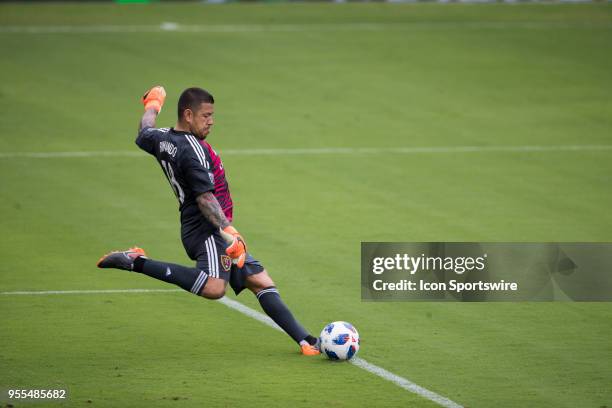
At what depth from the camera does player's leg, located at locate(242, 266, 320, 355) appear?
10312 mm

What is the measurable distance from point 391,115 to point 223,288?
13.0m

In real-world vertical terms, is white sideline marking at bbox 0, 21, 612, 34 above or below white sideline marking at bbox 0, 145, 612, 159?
above

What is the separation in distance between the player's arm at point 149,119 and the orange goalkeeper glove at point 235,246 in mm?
1181

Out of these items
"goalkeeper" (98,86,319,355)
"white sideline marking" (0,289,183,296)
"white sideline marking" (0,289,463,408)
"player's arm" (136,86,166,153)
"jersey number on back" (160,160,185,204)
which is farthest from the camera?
"white sideline marking" (0,289,183,296)

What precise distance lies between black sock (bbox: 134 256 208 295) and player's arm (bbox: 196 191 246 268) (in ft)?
1.46

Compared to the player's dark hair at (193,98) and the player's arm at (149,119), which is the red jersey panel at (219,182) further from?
the player's arm at (149,119)

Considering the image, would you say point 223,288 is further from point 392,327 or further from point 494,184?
point 494,184

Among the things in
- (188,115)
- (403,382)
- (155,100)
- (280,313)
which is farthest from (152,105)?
(403,382)

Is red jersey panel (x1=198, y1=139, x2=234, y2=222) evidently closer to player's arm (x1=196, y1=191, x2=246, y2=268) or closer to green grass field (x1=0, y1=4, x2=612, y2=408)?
player's arm (x1=196, y1=191, x2=246, y2=268)

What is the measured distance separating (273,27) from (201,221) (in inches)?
819

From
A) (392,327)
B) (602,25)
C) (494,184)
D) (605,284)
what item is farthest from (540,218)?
(602,25)

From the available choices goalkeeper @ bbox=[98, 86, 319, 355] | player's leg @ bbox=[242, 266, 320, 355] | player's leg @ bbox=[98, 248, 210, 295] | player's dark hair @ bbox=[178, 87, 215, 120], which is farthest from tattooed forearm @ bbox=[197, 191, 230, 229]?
player's dark hair @ bbox=[178, 87, 215, 120]

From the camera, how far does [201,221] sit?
10.2m

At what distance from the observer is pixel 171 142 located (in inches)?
400
